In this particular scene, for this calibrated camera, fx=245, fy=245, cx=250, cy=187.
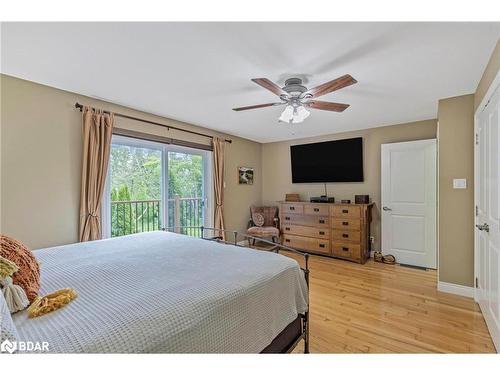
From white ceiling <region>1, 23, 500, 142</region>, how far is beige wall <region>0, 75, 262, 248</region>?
0.66 feet

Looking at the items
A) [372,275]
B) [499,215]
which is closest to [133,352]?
[499,215]

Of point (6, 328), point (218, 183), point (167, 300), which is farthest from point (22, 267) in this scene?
point (218, 183)

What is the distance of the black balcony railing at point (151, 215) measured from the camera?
3264mm

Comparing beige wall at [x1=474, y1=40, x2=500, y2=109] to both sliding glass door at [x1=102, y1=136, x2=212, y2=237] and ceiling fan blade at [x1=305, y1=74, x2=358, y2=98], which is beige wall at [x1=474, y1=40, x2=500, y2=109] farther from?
sliding glass door at [x1=102, y1=136, x2=212, y2=237]

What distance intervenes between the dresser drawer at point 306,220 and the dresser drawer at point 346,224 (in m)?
0.12

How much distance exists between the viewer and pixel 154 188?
12.0ft

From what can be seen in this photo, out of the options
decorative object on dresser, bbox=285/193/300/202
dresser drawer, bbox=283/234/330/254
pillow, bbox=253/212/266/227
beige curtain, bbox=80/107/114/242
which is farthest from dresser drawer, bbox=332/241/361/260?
beige curtain, bbox=80/107/114/242

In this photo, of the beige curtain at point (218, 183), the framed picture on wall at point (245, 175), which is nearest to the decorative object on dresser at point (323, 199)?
the framed picture on wall at point (245, 175)

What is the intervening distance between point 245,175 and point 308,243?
1.85 meters

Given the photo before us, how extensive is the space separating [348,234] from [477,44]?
2899 millimetres

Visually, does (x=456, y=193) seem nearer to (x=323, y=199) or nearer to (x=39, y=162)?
(x=323, y=199)

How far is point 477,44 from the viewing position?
174 cm

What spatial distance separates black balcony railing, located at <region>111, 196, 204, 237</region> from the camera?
10.7ft

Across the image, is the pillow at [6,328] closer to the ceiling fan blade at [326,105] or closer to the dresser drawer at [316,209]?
the ceiling fan blade at [326,105]
